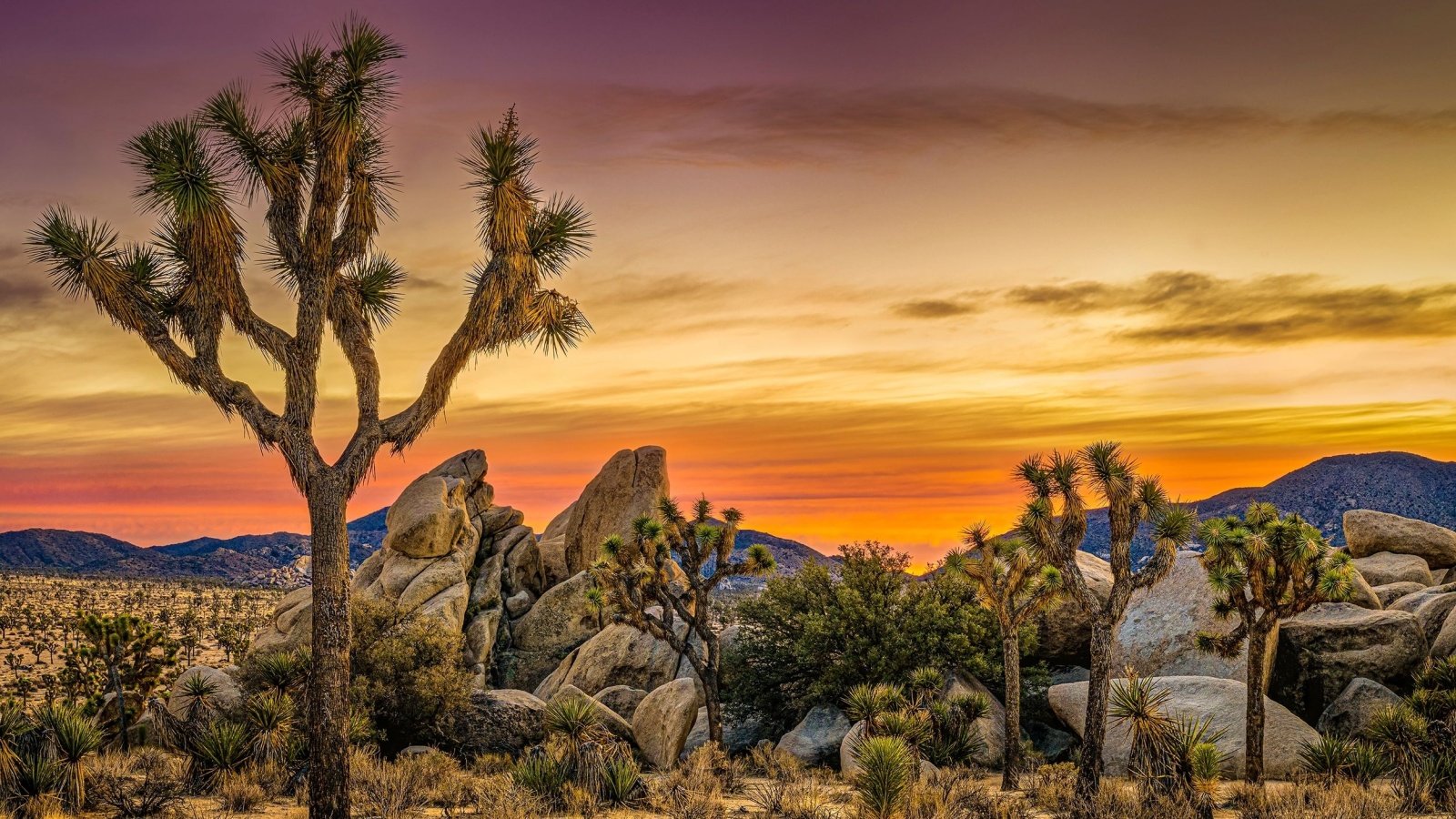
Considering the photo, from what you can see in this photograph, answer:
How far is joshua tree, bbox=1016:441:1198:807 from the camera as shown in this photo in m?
16.1

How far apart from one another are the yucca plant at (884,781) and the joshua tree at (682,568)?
9.02 metres

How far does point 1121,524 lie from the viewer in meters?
16.2

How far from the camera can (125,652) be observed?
31.6 m

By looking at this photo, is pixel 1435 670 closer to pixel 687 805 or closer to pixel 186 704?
pixel 687 805

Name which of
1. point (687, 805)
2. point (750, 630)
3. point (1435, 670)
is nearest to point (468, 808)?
point (687, 805)

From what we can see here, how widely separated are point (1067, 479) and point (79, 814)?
1558 cm

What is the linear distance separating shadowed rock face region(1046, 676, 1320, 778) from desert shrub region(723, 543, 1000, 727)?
3.24 m

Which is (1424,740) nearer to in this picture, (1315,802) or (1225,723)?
(1225,723)

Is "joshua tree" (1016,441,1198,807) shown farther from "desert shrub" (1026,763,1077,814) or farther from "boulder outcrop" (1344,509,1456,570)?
"boulder outcrop" (1344,509,1456,570)

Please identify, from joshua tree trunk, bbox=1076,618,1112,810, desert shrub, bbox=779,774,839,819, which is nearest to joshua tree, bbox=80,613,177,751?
desert shrub, bbox=779,774,839,819

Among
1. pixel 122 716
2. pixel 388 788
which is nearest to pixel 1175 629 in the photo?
pixel 388 788

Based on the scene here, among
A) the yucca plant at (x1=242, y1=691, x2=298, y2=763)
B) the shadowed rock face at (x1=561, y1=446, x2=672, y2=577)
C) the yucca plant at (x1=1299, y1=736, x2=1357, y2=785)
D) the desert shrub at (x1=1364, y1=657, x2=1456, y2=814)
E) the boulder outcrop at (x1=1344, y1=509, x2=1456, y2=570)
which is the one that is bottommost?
the yucca plant at (x1=1299, y1=736, x2=1357, y2=785)

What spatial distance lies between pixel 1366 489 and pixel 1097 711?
111908 millimetres

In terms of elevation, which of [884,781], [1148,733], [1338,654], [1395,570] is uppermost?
[1395,570]
